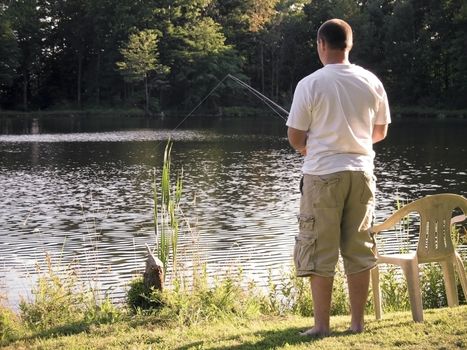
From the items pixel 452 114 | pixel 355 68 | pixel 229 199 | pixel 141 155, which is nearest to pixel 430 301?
pixel 355 68

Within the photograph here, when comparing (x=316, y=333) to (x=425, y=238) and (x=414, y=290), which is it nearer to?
(x=414, y=290)

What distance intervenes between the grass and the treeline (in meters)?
51.2

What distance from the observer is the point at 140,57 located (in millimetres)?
56188

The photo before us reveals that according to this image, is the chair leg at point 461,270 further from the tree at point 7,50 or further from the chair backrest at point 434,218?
the tree at point 7,50

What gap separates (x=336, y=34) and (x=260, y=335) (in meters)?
1.74

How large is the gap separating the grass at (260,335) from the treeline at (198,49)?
51245 mm

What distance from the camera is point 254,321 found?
4.84 meters

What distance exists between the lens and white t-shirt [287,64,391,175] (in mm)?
3811

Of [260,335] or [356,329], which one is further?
[260,335]

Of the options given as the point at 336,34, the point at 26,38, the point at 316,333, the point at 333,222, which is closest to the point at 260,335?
the point at 316,333

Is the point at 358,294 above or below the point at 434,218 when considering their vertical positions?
below

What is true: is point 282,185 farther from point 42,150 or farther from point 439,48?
point 439,48

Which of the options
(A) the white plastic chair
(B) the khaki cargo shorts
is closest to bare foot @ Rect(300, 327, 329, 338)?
(B) the khaki cargo shorts

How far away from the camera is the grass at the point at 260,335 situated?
3752 mm
